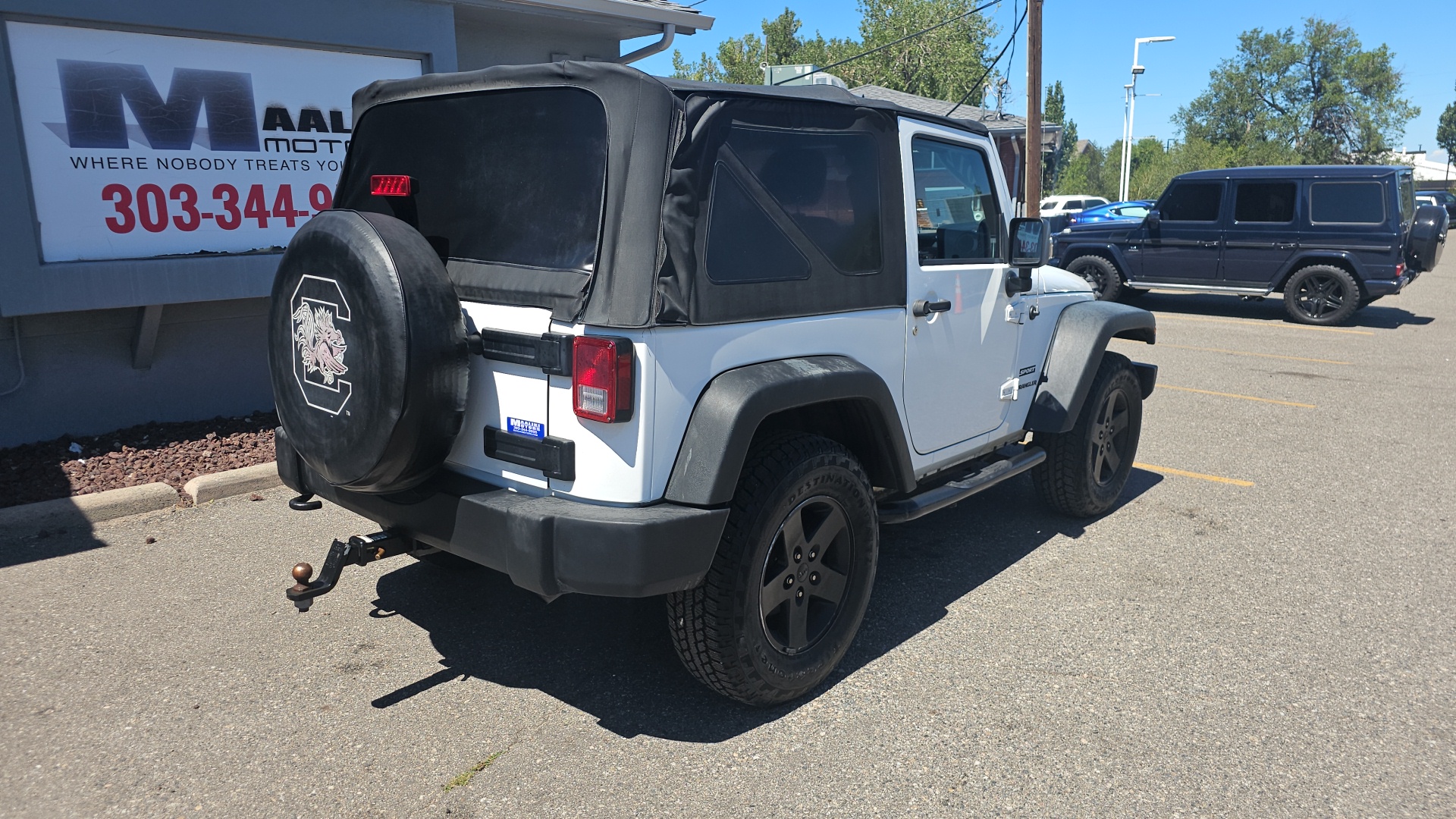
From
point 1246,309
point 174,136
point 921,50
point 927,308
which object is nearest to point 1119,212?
point 1246,309

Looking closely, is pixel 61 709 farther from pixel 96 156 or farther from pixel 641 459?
pixel 96 156

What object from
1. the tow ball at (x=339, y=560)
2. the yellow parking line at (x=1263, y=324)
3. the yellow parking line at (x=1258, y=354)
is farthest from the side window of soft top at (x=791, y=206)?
the yellow parking line at (x=1263, y=324)

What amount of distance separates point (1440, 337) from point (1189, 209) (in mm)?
3589

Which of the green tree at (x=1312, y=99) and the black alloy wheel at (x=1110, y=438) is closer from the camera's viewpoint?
the black alloy wheel at (x=1110, y=438)

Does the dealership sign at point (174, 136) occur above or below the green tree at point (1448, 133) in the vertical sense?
below

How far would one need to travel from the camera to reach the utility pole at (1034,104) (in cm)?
1484

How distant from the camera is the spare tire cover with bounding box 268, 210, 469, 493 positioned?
9.42 ft

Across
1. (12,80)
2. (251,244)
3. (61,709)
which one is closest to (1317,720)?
(61,709)

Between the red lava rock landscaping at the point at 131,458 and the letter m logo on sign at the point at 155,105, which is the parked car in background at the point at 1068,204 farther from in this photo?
the red lava rock landscaping at the point at 131,458

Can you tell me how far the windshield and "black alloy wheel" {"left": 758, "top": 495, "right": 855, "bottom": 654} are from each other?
1.18 m

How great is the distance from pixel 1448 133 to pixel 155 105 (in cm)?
13628

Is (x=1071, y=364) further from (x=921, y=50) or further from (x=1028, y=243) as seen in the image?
(x=921, y=50)

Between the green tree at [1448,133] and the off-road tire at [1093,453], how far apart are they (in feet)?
420

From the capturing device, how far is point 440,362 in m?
2.93
